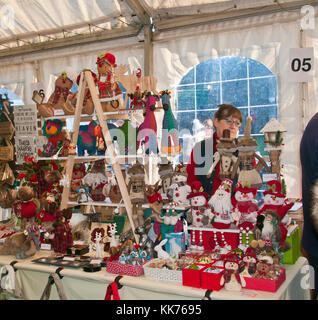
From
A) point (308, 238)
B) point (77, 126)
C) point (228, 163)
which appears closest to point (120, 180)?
point (77, 126)

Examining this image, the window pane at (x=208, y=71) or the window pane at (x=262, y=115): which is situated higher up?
the window pane at (x=208, y=71)

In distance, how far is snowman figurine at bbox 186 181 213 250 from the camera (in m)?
2.60

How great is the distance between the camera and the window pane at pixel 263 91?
13.4 ft

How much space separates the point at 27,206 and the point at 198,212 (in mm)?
1395

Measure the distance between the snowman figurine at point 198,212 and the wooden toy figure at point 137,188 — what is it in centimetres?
39

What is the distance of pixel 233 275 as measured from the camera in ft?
6.76

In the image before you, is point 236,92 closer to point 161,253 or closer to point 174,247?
point 174,247

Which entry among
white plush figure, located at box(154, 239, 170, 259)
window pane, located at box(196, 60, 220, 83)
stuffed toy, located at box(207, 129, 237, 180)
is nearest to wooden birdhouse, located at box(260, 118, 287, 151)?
stuffed toy, located at box(207, 129, 237, 180)

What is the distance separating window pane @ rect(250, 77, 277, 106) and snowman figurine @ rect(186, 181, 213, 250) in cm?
194

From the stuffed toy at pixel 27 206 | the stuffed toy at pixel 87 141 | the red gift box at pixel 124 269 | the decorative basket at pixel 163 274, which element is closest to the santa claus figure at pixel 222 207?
the decorative basket at pixel 163 274

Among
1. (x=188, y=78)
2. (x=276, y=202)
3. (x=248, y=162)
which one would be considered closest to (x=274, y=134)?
(x=248, y=162)

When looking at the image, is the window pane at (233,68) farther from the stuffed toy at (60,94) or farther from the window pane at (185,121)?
the stuffed toy at (60,94)

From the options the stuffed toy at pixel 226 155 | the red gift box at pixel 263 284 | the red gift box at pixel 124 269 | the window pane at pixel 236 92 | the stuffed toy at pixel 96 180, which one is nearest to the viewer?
the red gift box at pixel 263 284

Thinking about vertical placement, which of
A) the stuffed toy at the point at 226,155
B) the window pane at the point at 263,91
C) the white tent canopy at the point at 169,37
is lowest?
the stuffed toy at the point at 226,155
